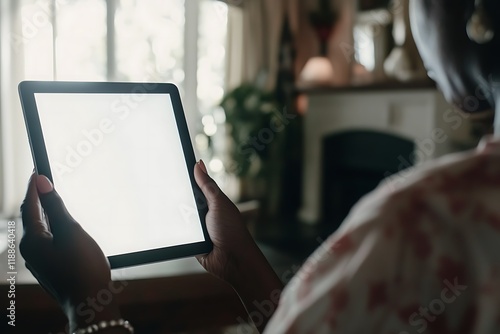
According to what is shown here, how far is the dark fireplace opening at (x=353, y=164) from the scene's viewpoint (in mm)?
3658

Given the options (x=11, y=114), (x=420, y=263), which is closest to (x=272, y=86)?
(x=11, y=114)

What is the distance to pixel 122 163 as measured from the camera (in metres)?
0.68

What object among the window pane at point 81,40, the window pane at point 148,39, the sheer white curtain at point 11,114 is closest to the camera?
the sheer white curtain at point 11,114

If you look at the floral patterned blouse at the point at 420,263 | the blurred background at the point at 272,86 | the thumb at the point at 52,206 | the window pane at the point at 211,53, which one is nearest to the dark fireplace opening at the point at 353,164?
the blurred background at the point at 272,86

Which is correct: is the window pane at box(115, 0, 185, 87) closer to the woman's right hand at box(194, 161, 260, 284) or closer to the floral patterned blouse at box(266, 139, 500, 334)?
the woman's right hand at box(194, 161, 260, 284)

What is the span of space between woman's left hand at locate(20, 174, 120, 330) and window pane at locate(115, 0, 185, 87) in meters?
3.08

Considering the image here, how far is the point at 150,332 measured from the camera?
1.19 metres

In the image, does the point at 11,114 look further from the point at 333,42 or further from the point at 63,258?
the point at 63,258

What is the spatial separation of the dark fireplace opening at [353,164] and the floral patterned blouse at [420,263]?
3.39 meters

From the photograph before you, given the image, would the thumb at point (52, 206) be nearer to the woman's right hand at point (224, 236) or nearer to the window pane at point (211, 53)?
the woman's right hand at point (224, 236)

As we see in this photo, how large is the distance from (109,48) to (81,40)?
0.72 ft

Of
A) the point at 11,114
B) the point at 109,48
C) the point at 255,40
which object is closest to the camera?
the point at 11,114

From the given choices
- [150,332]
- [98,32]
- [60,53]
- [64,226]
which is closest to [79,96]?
[64,226]

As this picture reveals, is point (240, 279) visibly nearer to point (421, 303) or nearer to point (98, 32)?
point (421, 303)
